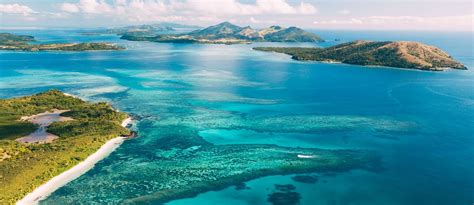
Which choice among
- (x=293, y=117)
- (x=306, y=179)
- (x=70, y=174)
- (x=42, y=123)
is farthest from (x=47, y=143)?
(x=293, y=117)

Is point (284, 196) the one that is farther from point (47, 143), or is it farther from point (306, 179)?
point (47, 143)

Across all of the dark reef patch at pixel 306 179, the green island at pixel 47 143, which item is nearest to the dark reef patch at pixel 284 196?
the dark reef patch at pixel 306 179

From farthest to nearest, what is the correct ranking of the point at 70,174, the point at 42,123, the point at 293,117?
the point at 293,117
the point at 42,123
the point at 70,174

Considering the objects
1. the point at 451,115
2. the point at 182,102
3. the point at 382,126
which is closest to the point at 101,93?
the point at 182,102

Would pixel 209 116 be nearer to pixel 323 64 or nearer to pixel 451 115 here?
pixel 451 115

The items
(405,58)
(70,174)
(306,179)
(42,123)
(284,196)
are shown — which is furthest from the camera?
(405,58)
